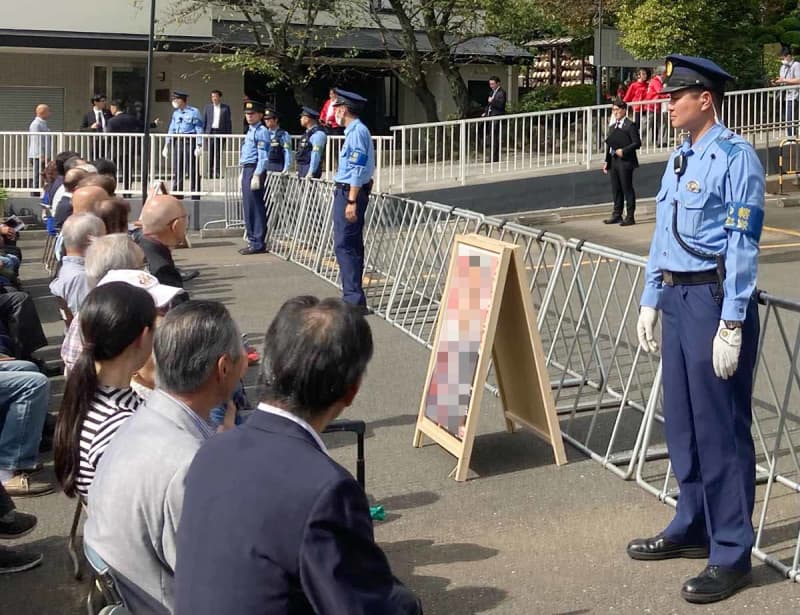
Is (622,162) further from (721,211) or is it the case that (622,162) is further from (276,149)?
(721,211)

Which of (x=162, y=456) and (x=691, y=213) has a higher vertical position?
(x=691, y=213)

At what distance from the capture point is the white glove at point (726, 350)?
453 cm

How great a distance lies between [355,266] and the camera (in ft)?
35.0

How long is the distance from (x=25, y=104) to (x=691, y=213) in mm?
24114

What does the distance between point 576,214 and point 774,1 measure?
9.10 meters

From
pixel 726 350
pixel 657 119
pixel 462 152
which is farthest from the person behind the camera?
pixel 657 119

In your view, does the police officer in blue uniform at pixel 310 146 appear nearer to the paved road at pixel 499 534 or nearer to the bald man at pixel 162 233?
the paved road at pixel 499 534

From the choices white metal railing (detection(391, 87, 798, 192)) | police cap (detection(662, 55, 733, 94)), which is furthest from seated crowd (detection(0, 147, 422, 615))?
white metal railing (detection(391, 87, 798, 192))

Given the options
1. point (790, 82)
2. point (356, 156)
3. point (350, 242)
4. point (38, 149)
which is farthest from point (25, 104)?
point (356, 156)

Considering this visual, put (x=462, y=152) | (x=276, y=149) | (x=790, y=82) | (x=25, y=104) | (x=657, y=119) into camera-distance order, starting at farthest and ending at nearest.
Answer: (x=25, y=104), (x=790, y=82), (x=657, y=119), (x=462, y=152), (x=276, y=149)

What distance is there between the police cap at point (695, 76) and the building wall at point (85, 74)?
73.1 ft

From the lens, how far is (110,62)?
26.9 m

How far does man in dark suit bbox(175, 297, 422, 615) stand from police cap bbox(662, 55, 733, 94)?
256 centimetres

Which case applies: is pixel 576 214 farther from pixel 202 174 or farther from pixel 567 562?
pixel 567 562
